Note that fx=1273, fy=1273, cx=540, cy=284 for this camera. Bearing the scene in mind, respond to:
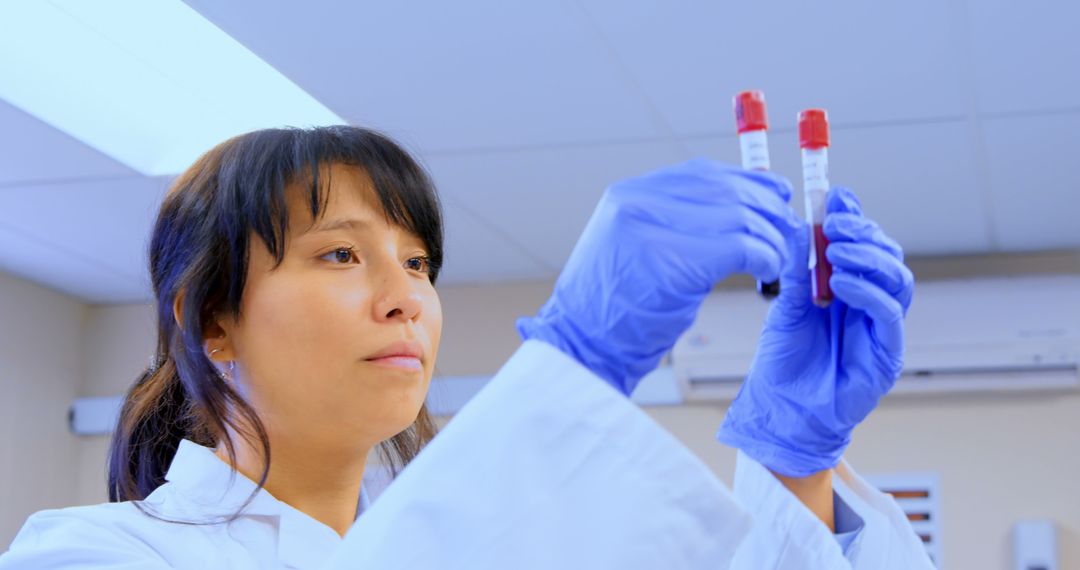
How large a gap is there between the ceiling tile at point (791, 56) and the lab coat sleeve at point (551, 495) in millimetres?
1390

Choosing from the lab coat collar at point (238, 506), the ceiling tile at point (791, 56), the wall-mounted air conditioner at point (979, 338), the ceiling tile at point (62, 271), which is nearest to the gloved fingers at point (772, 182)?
the lab coat collar at point (238, 506)

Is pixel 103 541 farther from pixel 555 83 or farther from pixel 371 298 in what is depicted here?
pixel 555 83

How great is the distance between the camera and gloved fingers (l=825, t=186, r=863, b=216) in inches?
47.4

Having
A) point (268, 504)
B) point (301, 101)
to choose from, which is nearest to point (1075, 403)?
point (301, 101)

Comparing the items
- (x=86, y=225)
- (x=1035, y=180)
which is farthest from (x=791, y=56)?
(x=86, y=225)

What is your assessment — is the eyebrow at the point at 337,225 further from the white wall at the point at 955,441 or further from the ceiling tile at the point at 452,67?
the white wall at the point at 955,441

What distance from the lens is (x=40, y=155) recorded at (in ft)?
9.31

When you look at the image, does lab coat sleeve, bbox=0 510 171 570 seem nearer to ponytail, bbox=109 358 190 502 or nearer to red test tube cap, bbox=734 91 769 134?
ponytail, bbox=109 358 190 502

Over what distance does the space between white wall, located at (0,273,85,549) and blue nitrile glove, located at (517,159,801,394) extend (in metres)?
3.52

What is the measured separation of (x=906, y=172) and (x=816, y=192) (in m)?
1.92

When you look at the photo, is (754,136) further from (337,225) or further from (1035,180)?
(1035,180)

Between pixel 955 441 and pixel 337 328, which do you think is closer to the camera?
pixel 337 328

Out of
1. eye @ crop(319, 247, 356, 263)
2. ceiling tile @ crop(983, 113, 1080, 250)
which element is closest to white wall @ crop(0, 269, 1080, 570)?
ceiling tile @ crop(983, 113, 1080, 250)

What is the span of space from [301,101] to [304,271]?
1740 millimetres
